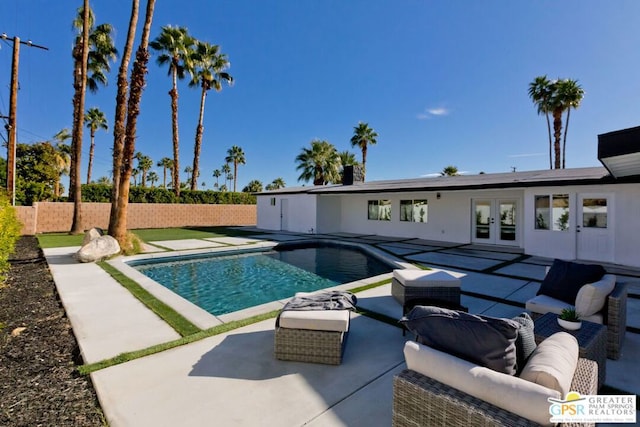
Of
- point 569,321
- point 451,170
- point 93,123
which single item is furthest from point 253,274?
point 93,123

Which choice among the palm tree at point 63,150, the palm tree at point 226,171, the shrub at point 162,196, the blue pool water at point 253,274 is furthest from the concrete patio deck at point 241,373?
the palm tree at point 226,171

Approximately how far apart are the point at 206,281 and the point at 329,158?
69.1 ft

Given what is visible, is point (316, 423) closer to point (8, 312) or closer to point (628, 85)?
point (8, 312)

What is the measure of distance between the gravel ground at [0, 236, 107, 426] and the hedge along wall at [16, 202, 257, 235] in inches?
549

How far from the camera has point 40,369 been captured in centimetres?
302

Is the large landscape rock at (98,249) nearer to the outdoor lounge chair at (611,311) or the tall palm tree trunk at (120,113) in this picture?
the tall palm tree trunk at (120,113)

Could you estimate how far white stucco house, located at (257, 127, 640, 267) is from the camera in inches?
344

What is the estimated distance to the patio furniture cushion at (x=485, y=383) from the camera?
1488 millimetres

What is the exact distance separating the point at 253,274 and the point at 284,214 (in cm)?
1158

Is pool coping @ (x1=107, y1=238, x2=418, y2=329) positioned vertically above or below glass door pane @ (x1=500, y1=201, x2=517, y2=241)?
below

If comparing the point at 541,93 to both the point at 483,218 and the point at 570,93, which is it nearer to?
the point at 570,93

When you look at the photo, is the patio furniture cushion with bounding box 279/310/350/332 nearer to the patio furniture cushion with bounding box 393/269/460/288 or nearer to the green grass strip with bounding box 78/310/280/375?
the green grass strip with bounding box 78/310/280/375

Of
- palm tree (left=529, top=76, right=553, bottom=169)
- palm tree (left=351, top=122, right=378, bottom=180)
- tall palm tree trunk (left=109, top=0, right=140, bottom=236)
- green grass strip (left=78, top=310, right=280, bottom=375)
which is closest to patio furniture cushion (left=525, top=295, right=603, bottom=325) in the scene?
green grass strip (left=78, top=310, right=280, bottom=375)

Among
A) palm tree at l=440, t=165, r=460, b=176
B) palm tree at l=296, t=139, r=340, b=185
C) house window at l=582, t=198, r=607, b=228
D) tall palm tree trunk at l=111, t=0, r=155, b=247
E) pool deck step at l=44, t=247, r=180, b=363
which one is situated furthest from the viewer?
palm tree at l=440, t=165, r=460, b=176
